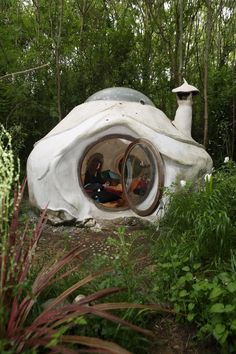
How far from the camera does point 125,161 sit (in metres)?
5.33

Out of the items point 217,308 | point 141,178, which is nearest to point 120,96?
point 141,178

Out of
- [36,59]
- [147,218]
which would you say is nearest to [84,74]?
[36,59]

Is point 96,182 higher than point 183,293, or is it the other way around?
point 183,293

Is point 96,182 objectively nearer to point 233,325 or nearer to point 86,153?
point 86,153

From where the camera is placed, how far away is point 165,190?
4.57 metres

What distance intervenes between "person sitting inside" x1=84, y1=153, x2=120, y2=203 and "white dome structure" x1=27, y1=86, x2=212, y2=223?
0.39 metres

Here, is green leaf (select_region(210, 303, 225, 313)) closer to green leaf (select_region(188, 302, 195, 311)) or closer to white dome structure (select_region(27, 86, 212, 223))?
green leaf (select_region(188, 302, 195, 311))

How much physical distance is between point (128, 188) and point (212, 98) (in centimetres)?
388

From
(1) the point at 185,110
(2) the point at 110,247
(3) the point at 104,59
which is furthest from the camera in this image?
(3) the point at 104,59

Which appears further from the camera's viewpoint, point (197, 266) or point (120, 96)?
point (120, 96)

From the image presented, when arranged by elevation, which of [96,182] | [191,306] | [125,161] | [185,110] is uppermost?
[185,110]

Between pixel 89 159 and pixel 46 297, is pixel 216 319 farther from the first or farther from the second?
pixel 89 159

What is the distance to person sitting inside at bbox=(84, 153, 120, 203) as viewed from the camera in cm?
590

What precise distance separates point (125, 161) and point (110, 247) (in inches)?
59.7
